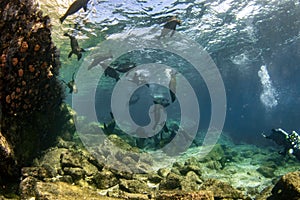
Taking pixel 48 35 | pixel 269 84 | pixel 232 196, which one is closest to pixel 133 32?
pixel 48 35

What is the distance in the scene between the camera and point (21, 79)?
538 centimetres

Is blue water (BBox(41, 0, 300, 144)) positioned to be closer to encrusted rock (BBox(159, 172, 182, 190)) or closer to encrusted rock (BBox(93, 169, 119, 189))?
encrusted rock (BBox(93, 169, 119, 189))

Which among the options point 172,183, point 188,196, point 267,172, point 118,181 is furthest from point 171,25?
point 267,172

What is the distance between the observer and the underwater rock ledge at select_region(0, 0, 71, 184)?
5.01m

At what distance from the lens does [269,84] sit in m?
44.5

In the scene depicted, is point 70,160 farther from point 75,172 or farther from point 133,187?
point 133,187

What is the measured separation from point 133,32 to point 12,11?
14.8 metres

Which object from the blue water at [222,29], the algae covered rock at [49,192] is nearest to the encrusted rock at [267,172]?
the algae covered rock at [49,192]

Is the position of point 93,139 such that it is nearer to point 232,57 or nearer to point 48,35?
point 48,35

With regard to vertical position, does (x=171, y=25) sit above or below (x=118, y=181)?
above

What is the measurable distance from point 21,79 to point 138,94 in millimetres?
14552

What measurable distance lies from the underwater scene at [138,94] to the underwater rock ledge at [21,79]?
23mm

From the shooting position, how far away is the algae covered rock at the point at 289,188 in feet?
14.4

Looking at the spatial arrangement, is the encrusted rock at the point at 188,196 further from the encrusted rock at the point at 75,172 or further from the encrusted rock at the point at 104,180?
the encrusted rock at the point at 75,172
